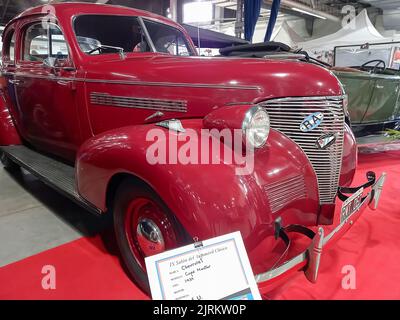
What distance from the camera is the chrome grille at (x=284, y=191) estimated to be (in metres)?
1.41

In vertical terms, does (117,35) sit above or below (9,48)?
above

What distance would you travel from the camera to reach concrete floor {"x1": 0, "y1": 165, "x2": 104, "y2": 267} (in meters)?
2.18

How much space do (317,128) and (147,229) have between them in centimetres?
101

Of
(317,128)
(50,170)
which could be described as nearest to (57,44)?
(50,170)

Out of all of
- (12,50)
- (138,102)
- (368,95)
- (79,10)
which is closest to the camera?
(138,102)

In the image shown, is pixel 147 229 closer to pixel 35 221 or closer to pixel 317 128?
pixel 317 128

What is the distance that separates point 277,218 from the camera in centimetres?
139

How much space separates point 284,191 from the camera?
58.2 inches

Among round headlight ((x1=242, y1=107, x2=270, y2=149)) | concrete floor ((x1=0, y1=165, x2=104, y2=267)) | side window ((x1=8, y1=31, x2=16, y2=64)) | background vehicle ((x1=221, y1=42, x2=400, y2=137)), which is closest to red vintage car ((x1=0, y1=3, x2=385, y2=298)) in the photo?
round headlight ((x1=242, y1=107, x2=270, y2=149))

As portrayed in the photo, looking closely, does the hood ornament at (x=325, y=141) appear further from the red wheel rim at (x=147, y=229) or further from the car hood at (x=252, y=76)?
the red wheel rim at (x=147, y=229)

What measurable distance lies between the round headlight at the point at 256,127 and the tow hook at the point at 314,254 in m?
0.46

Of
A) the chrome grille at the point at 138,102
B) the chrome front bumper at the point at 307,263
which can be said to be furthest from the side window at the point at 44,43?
the chrome front bumper at the point at 307,263
